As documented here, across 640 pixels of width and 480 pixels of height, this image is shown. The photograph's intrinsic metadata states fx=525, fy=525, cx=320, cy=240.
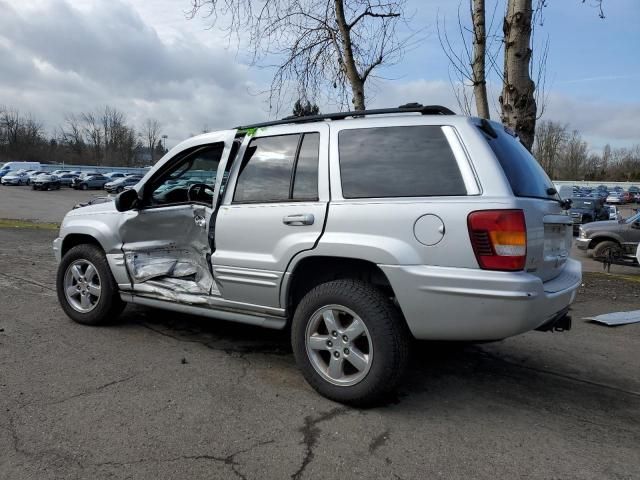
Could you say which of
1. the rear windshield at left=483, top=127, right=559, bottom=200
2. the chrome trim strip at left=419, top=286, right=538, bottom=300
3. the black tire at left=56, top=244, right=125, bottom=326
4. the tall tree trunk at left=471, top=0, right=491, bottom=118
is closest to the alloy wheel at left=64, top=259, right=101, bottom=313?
the black tire at left=56, top=244, right=125, bottom=326

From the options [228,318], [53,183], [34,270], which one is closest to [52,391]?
[228,318]

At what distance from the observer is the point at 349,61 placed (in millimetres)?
12055

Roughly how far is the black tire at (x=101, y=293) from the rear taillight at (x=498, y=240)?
139 inches

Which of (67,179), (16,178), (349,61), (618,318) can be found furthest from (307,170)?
(16,178)

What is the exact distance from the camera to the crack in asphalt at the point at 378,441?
294 centimetres

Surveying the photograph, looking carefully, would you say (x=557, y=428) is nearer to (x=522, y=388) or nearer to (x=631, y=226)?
(x=522, y=388)

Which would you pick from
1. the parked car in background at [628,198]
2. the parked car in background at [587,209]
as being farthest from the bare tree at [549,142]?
the parked car in background at [587,209]

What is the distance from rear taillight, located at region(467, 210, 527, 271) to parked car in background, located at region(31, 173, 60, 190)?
49184 millimetres

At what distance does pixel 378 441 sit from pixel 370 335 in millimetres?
624

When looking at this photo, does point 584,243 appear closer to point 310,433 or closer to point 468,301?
point 468,301

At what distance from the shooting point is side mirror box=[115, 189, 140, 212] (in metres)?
4.88

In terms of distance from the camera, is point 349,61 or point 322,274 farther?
point 349,61

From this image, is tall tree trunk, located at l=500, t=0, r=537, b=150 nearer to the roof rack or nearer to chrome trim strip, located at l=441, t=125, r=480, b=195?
the roof rack

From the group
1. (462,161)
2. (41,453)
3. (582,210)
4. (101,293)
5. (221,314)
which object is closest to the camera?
(41,453)
